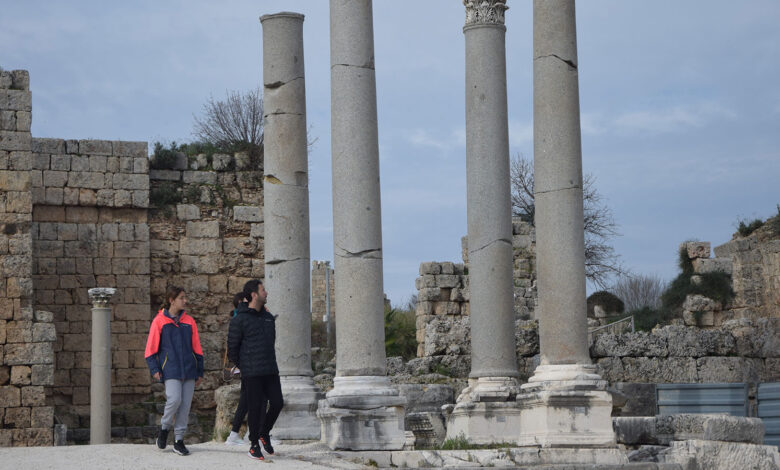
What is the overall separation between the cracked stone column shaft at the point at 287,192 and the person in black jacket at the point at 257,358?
2.91m

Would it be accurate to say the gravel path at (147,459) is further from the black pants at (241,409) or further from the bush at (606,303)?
the bush at (606,303)

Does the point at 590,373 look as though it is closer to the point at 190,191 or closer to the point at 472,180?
the point at 472,180

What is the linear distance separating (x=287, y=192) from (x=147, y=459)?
4941mm

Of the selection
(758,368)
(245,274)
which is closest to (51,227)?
(245,274)

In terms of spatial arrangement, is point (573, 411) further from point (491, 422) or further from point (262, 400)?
point (262, 400)

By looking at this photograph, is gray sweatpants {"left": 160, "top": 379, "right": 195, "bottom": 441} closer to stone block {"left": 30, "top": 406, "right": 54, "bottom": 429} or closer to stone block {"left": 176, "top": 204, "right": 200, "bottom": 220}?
stone block {"left": 30, "top": 406, "right": 54, "bottom": 429}

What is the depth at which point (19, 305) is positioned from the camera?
65.9ft

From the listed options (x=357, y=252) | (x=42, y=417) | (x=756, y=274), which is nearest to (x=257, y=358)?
(x=357, y=252)

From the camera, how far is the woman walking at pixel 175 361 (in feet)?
38.2

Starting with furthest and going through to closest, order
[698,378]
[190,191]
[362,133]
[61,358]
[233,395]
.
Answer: [190,191]
[61,358]
[698,378]
[233,395]
[362,133]

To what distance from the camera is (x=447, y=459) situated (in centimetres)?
1281

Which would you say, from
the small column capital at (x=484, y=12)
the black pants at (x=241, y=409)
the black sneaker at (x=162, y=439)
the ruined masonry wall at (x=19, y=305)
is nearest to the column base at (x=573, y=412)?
the black pants at (x=241, y=409)

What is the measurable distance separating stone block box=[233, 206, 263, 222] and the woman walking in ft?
39.9

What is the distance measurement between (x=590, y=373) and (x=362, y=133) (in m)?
4.11
